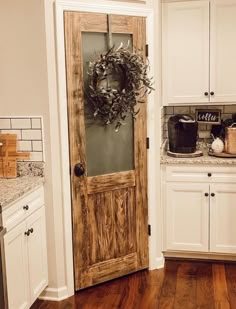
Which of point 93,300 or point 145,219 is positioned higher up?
point 145,219

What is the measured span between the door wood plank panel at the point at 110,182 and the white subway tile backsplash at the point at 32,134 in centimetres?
49

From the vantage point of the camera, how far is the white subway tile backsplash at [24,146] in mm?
2977

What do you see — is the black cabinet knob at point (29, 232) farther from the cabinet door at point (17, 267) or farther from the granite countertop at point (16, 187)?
the granite countertop at point (16, 187)

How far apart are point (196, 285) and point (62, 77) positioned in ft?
6.14

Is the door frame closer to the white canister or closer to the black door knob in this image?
the black door knob

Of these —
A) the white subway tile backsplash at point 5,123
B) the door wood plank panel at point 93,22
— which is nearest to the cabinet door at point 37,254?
the white subway tile backsplash at point 5,123

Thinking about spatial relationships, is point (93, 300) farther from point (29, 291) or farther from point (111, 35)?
point (111, 35)

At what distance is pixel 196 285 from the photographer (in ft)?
10.6

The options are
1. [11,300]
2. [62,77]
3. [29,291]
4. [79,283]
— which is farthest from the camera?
[79,283]

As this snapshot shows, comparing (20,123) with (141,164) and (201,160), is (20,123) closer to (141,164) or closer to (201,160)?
(141,164)

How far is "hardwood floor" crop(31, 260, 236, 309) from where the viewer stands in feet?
9.77

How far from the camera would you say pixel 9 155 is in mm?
2975

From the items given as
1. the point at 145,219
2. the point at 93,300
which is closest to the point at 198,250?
the point at 145,219

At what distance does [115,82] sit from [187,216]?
132cm
